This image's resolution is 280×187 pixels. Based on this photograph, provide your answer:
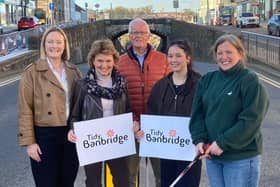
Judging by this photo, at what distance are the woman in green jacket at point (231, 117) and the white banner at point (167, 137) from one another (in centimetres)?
59

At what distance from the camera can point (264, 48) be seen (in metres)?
→ 26.1

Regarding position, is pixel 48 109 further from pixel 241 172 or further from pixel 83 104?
pixel 241 172

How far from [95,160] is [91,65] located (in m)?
0.86

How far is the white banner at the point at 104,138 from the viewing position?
4.38 meters

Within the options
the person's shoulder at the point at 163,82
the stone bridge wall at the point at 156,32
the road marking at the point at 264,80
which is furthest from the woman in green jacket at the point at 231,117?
the stone bridge wall at the point at 156,32

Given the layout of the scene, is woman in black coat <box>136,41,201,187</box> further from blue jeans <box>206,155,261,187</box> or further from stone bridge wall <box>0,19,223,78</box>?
stone bridge wall <box>0,19,223,78</box>

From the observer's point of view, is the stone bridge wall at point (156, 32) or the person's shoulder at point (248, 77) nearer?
the person's shoulder at point (248, 77)

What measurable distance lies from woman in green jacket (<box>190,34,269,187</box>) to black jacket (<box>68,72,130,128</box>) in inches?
37.6

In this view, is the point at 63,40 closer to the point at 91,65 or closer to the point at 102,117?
the point at 91,65

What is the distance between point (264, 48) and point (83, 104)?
22999 mm

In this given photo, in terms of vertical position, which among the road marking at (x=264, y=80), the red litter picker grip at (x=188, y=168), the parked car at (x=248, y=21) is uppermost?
the parked car at (x=248, y=21)

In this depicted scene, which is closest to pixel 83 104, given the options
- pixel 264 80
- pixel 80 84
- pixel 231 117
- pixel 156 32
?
pixel 80 84

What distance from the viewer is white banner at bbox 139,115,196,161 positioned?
4426mm

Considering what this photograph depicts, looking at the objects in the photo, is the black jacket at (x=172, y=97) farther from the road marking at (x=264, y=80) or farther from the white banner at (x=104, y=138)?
the road marking at (x=264, y=80)
